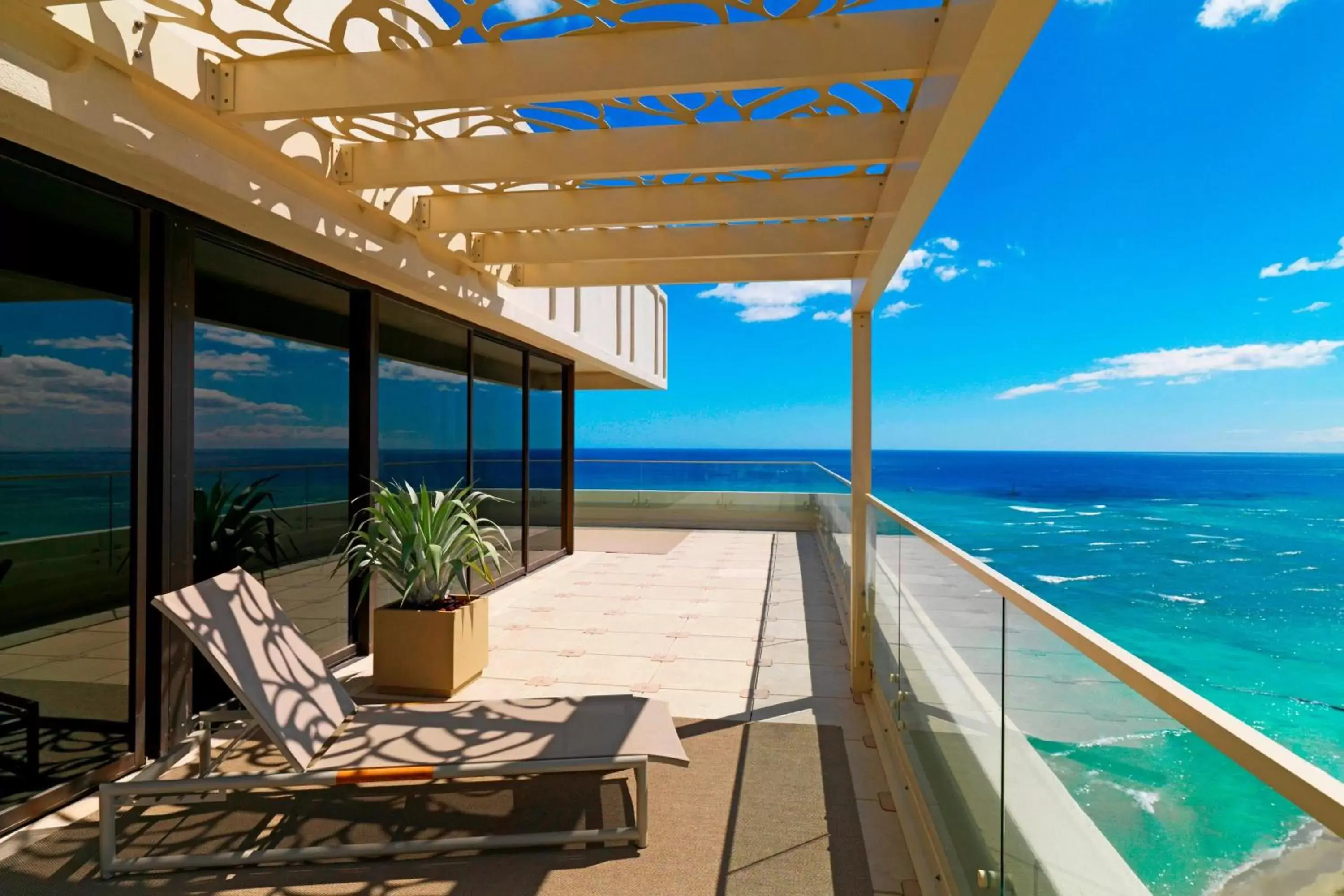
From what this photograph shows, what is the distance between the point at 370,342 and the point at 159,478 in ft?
5.62

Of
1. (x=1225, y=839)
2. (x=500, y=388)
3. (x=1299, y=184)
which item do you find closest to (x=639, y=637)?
(x=500, y=388)

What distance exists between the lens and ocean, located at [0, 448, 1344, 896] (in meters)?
0.98

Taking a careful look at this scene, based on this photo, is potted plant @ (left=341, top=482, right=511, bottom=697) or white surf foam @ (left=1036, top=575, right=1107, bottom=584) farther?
white surf foam @ (left=1036, top=575, right=1107, bottom=584)

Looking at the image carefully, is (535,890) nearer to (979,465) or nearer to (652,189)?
(652,189)

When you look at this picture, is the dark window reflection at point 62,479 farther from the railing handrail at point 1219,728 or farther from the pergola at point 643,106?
the railing handrail at point 1219,728

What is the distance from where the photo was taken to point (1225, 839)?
0.88 m

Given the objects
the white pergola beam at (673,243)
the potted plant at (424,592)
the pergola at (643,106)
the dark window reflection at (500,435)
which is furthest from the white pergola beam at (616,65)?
the dark window reflection at (500,435)

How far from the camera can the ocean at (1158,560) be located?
98 centimetres

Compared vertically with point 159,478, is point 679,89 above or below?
above

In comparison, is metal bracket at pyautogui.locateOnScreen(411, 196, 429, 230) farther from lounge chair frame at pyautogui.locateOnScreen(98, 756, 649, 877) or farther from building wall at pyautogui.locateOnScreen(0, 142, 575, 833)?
lounge chair frame at pyautogui.locateOnScreen(98, 756, 649, 877)

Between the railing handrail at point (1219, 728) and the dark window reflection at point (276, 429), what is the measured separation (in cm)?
346

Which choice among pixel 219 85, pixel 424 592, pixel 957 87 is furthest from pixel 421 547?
pixel 957 87

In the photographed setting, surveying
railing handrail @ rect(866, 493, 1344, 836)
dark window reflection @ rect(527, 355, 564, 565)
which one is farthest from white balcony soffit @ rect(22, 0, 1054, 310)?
dark window reflection @ rect(527, 355, 564, 565)

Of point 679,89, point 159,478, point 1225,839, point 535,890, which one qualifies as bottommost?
point 535,890
